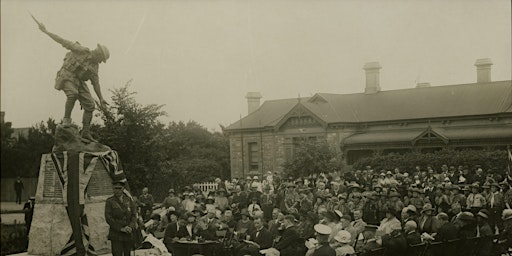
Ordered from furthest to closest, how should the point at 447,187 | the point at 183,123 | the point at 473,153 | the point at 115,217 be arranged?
the point at 183,123 → the point at 473,153 → the point at 447,187 → the point at 115,217

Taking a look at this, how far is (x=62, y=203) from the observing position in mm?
9195

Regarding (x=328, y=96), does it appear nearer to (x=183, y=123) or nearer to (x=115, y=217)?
(x=183, y=123)

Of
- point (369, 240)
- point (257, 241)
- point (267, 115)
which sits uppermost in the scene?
point (267, 115)

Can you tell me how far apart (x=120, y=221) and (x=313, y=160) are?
1418 cm

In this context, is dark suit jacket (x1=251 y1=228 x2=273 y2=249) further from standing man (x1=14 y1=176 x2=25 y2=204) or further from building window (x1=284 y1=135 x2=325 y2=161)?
standing man (x1=14 y1=176 x2=25 y2=204)

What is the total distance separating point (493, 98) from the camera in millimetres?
16312

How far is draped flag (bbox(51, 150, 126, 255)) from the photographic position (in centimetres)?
892

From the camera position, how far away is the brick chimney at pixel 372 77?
24938 mm

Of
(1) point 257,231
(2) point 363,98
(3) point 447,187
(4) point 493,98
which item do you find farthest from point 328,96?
(1) point 257,231

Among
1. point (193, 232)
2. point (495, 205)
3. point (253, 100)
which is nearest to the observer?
point (193, 232)

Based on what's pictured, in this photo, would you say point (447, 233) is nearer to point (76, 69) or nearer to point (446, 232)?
point (446, 232)

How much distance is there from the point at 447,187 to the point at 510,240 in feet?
11.2

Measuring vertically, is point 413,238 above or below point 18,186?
below

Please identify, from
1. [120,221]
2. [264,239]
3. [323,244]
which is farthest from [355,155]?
[323,244]
